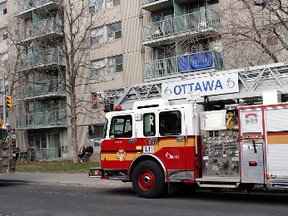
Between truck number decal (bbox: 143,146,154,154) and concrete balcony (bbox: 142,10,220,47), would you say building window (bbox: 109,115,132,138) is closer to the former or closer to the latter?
truck number decal (bbox: 143,146,154,154)

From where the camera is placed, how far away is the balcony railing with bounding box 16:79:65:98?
32.5m

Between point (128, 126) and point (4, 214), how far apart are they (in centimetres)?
431

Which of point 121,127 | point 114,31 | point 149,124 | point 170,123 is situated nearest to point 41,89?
point 114,31

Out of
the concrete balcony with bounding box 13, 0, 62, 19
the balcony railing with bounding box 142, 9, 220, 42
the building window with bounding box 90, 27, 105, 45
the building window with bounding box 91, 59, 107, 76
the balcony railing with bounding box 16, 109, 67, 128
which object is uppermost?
the concrete balcony with bounding box 13, 0, 62, 19

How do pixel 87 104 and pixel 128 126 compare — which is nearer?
pixel 128 126

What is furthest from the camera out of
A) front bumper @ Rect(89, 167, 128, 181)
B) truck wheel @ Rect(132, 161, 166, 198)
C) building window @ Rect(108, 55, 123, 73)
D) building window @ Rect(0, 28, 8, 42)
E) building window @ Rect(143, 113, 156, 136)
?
building window @ Rect(0, 28, 8, 42)

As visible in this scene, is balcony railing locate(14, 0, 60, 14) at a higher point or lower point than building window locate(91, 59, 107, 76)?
higher

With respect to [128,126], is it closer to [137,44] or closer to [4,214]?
[4,214]

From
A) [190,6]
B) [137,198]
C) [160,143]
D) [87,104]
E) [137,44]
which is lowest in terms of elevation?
[137,198]

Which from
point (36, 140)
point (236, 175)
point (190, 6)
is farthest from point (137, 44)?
point (236, 175)

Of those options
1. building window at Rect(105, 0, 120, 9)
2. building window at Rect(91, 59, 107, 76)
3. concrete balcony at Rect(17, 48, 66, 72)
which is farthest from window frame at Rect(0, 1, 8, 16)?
building window at Rect(91, 59, 107, 76)

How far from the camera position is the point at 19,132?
38438mm

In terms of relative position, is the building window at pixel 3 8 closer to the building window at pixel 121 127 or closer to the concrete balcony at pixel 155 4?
the concrete balcony at pixel 155 4

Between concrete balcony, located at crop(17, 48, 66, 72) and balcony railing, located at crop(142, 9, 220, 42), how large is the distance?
785 cm
